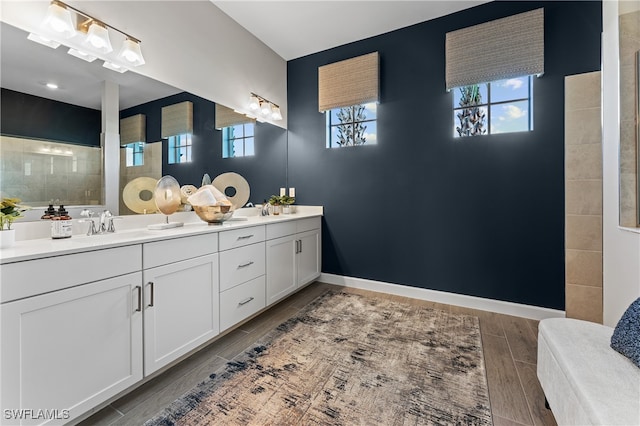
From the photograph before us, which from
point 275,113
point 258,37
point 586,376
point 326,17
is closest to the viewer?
Result: point 586,376

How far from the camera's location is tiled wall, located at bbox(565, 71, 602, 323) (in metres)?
2.11

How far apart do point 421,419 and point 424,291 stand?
5.44 ft

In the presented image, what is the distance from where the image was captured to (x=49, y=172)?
151cm

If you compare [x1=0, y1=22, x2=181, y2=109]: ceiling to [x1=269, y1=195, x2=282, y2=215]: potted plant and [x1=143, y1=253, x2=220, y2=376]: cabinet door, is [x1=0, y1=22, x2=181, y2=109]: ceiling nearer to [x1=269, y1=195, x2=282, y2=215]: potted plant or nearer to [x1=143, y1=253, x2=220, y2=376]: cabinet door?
[x1=143, y1=253, x2=220, y2=376]: cabinet door

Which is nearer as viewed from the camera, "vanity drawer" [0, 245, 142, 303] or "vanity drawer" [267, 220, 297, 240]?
"vanity drawer" [0, 245, 142, 303]

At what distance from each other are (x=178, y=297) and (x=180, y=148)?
1.27 metres

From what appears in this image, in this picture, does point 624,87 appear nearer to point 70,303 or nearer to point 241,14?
point 241,14

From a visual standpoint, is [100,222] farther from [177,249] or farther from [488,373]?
[488,373]

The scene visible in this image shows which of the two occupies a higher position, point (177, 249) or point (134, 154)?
point (134, 154)

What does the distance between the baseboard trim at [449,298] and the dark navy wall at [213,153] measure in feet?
4.60

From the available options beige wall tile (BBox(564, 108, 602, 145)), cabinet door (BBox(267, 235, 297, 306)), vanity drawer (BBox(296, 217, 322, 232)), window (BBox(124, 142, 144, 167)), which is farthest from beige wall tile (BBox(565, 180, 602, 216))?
window (BBox(124, 142, 144, 167))

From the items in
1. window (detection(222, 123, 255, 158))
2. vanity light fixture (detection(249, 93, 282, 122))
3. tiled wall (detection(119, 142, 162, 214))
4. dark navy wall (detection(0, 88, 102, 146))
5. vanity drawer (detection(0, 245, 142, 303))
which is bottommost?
vanity drawer (detection(0, 245, 142, 303))

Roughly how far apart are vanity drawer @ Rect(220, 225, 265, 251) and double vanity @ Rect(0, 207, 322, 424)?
0.01 meters

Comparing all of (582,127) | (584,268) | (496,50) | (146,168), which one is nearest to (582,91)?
(582,127)
